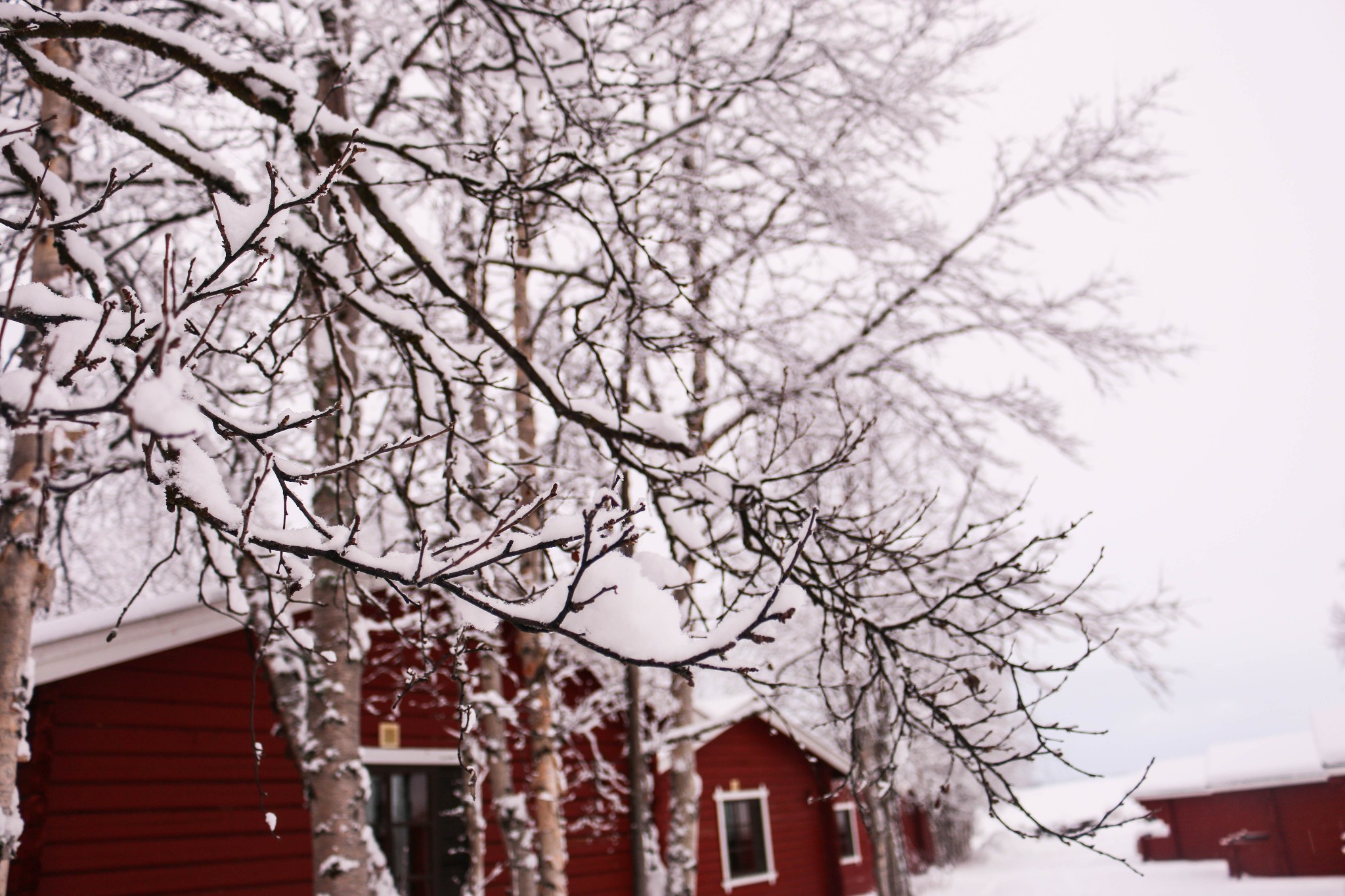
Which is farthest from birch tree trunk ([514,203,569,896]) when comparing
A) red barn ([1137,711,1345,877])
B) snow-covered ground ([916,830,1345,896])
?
red barn ([1137,711,1345,877])

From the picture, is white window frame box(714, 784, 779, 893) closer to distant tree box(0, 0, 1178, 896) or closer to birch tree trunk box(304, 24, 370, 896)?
distant tree box(0, 0, 1178, 896)

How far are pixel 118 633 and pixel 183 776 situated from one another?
7.02 ft

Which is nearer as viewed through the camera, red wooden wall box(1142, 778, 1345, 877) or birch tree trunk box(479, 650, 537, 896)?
birch tree trunk box(479, 650, 537, 896)

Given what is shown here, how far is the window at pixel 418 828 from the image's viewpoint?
7.79 m

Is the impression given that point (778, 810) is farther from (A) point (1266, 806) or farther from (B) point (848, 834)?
(A) point (1266, 806)

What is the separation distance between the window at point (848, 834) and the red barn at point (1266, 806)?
8495 mm

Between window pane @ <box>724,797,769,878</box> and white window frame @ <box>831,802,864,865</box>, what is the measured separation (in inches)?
134

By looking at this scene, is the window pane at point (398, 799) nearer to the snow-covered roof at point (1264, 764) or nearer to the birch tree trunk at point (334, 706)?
the birch tree trunk at point (334, 706)

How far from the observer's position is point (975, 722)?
2650mm

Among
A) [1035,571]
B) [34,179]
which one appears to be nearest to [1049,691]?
[1035,571]

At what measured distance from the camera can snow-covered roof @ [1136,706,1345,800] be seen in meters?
19.7

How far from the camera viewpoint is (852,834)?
18.3 metres

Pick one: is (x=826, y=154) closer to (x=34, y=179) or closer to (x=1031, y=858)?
(x=34, y=179)

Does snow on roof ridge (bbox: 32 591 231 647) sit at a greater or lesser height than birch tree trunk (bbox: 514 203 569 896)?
greater
